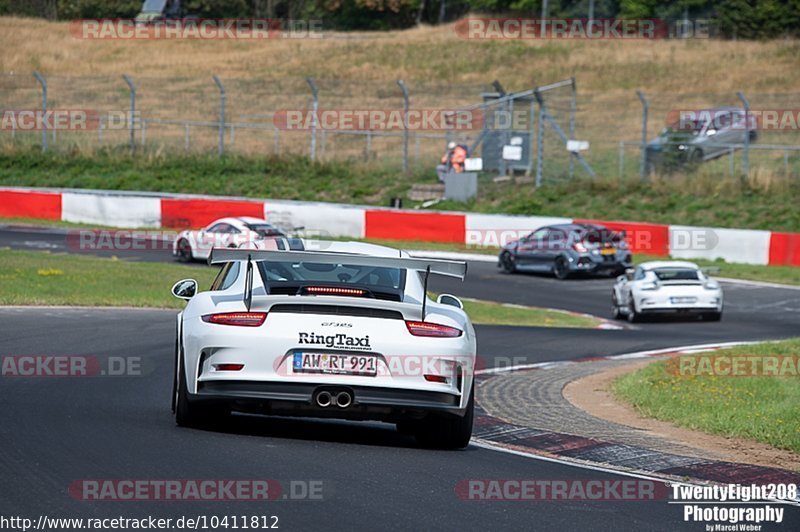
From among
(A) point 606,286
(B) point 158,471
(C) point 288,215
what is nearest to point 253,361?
(B) point 158,471

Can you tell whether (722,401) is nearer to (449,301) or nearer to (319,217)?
(449,301)

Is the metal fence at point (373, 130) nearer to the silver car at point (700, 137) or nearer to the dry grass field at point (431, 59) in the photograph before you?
the silver car at point (700, 137)

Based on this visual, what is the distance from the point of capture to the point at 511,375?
1538cm

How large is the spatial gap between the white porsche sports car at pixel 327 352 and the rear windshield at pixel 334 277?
7 centimetres

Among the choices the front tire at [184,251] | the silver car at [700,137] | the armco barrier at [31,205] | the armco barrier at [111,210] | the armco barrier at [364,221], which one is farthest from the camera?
the silver car at [700,137]

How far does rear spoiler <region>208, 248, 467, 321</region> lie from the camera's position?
8.36 meters

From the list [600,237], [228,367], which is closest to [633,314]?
[600,237]

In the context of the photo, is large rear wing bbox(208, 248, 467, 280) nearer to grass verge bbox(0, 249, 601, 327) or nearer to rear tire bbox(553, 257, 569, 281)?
grass verge bbox(0, 249, 601, 327)

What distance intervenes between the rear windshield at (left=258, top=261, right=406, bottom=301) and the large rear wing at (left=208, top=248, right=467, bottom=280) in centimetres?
29

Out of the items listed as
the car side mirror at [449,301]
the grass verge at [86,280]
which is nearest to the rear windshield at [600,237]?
the grass verge at [86,280]

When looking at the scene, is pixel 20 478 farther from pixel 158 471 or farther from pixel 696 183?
pixel 696 183

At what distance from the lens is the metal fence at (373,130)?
4056 cm

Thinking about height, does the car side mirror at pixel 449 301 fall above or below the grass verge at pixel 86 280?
above

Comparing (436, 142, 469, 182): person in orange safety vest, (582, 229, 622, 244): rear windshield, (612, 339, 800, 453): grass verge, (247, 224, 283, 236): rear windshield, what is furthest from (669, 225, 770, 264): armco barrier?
(612, 339, 800, 453): grass verge
